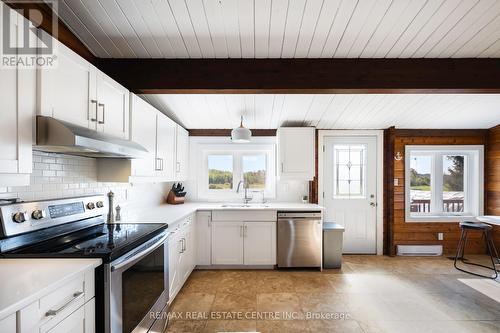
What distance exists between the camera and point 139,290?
1.73 meters

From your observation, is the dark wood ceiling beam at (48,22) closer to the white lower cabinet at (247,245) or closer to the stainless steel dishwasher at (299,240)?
the white lower cabinet at (247,245)

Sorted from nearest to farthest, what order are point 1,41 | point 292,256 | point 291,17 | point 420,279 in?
point 1,41, point 291,17, point 420,279, point 292,256

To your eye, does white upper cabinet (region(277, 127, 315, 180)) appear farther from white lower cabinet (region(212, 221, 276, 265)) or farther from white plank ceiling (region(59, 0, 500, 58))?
white plank ceiling (region(59, 0, 500, 58))

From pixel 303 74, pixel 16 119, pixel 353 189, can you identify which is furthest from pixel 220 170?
pixel 16 119

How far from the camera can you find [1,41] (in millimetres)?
1146

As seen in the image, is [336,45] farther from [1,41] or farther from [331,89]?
[1,41]

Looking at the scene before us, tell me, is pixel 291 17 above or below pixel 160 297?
above

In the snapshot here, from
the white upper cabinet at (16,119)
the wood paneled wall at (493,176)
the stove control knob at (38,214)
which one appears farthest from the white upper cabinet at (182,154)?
the wood paneled wall at (493,176)

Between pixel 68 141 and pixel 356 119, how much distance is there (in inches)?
143

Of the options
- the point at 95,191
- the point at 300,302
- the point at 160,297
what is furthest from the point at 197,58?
the point at 300,302

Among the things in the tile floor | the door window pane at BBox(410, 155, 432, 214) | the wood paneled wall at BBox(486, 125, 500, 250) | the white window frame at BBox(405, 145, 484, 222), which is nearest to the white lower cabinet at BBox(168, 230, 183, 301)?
the tile floor

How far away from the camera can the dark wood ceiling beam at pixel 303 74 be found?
2301mm

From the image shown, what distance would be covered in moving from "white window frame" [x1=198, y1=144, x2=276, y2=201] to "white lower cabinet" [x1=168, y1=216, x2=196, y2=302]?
41.4 inches

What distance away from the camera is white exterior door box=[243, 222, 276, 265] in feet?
A: 11.8
